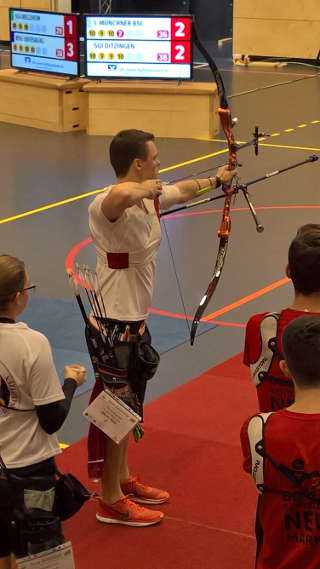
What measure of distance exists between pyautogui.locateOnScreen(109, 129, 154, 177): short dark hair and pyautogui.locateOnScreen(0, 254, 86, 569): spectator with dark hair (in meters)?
1.06

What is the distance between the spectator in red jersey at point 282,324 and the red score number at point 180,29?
1058 centimetres

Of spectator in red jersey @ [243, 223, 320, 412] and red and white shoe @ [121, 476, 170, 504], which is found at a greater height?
spectator in red jersey @ [243, 223, 320, 412]

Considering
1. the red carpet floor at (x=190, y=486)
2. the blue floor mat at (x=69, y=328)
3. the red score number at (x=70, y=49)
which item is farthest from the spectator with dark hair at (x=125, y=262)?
the red score number at (x=70, y=49)

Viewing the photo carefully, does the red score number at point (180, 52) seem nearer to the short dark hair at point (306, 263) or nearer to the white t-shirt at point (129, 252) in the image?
the white t-shirt at point (129, 252)

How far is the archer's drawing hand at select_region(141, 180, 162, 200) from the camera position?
4250 mm

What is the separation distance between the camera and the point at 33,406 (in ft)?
11.1

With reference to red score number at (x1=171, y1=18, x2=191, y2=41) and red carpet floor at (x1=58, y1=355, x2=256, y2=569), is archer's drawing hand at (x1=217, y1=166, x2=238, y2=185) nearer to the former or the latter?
red carpet floor at (x1=58, y1=355, x2=256, y2=569)

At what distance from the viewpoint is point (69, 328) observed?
7148 millimetres

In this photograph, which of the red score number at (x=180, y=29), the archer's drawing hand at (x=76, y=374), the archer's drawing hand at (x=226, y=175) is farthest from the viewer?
the red score number at (x=180, y=29)

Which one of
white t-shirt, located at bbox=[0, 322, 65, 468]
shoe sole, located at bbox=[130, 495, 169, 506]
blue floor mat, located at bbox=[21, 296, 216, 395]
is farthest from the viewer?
blue floor mat, located at bbox=[21, 296, 216, 395]

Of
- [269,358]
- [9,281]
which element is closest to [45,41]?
[9,281]

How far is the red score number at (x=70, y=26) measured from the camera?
14242mm

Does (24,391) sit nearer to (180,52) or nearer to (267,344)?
(267,344)

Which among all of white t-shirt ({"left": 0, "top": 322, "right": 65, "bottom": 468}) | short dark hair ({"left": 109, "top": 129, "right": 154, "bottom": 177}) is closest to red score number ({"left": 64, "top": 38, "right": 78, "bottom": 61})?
short dark hair ({"left": 109, "top": 129, "right": 154, "bottom": 177})
